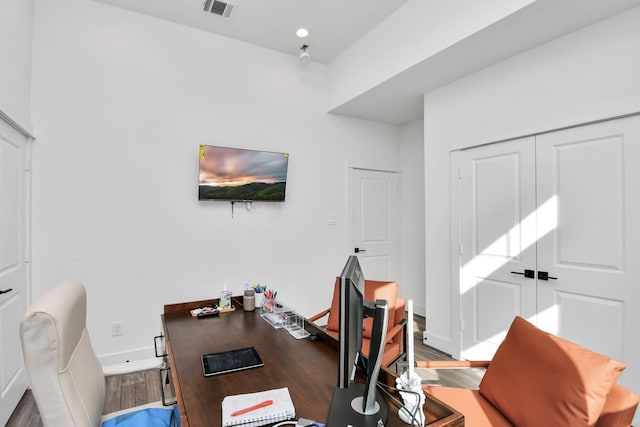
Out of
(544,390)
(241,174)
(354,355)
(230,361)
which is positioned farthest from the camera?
(241,174)

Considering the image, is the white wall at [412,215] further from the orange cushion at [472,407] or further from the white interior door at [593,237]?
the orange cushion at [472,407]

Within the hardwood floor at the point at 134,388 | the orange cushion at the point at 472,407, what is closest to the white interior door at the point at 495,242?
the hardwood floor at the point at 134,388

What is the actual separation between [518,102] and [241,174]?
280 cm

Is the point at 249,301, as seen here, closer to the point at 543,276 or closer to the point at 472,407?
the point at 472,407

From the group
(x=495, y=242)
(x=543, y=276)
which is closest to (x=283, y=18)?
(x=495, y=242)

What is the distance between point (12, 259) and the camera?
244cm

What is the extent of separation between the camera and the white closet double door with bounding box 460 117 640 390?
2242mm

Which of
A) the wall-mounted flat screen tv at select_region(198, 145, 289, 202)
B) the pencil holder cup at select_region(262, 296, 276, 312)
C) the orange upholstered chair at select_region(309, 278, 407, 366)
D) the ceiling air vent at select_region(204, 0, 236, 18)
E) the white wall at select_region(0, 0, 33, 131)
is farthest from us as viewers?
the wall-mounted flat screen tv at select_region(198, 145, 289, 202)

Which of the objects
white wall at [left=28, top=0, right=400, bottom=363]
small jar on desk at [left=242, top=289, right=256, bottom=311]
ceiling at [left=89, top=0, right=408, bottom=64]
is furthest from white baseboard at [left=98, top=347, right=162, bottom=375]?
ceiling at [left=89, top=0, right=408, bottom=64]

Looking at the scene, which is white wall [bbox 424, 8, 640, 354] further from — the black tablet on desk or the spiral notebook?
the spiral notebook

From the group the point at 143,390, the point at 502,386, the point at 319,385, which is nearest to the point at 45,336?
the point at 319,385

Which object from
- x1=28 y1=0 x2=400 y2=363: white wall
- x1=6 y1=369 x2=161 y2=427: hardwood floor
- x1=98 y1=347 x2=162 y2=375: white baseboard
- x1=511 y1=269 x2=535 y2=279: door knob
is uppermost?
x1=28 y1=0 x2=400 y2=363: white wall

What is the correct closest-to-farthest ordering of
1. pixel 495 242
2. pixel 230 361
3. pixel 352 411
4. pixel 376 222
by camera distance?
1. pixel 352 411
2. pixel 230 361
3. pixel 495 242
4. pixel 376 222

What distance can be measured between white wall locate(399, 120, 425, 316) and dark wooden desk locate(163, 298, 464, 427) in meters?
3.21
